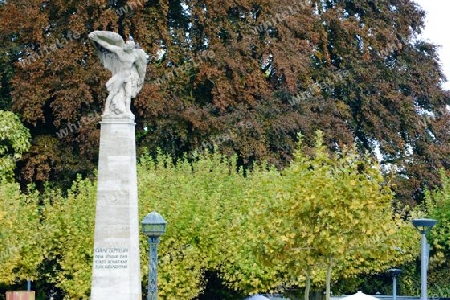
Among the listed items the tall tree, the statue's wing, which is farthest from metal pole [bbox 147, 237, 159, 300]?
the tall tree

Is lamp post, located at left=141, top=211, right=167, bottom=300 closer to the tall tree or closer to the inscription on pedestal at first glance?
the inscription on pedestal

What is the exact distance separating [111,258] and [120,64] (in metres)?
5.43

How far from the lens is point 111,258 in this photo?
1238 inches

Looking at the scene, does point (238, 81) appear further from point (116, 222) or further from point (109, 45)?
point (116, 222)

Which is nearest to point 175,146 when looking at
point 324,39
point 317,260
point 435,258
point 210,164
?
point 210,164

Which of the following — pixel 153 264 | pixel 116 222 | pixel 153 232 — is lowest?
pixel 153 264

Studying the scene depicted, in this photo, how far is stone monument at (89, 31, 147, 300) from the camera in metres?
31.4

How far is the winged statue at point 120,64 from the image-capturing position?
3262cm

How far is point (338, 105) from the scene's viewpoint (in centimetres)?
5169

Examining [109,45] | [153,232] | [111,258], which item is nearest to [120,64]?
[109,45]

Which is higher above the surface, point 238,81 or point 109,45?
point 238,81

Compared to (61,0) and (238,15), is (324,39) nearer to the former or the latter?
(238,15)

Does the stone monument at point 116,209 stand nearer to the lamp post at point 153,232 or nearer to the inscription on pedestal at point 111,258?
the inscription on pedestal at point 111,258

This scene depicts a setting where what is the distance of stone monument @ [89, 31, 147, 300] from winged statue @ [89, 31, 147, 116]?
0.09ft
